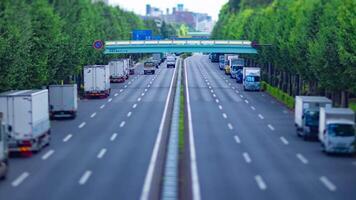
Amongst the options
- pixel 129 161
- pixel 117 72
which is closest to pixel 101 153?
pixel 129 161

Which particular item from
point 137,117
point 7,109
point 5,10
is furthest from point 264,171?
point 5,10

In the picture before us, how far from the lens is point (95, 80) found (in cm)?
7938

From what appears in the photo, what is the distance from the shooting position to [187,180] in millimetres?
34250

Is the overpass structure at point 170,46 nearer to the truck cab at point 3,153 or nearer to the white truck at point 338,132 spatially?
the white truck at point 338,132

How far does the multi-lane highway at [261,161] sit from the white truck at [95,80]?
15149 millimetres

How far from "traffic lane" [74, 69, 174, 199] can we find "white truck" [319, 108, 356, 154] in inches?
416

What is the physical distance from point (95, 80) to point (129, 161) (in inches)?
1597

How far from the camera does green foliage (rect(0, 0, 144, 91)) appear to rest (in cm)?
5528

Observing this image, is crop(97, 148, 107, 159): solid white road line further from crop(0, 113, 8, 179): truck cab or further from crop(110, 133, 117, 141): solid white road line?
crop(0, 113, 8, 179): truck cab

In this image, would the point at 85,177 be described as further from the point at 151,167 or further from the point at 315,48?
the point at 315,48

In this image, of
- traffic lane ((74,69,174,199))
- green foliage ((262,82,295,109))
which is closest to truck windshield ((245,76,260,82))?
green foliage ((262,82,295,109))

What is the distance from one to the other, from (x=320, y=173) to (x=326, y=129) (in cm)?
690

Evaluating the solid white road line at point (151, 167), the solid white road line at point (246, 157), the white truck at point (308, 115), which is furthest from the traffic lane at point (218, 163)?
the white truck at point (308, 115)

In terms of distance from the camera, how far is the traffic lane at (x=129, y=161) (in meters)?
31.6
